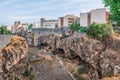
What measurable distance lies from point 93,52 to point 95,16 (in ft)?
62.5

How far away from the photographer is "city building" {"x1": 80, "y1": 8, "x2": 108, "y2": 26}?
6266cm

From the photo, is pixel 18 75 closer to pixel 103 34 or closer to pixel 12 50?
pixel 12 50

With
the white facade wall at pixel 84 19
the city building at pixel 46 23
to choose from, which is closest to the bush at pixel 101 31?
the white facade wall at pixel 84 19

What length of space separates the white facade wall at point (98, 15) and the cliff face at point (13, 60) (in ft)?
74.9

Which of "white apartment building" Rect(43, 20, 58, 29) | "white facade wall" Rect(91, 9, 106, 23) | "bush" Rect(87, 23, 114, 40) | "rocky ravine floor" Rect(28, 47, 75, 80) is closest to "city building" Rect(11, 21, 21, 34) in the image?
"white apartment building" Rect(43, 20, 58, 29)

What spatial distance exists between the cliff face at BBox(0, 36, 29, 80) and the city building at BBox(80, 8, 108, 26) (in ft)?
74.2

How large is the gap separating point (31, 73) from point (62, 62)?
8.57 m

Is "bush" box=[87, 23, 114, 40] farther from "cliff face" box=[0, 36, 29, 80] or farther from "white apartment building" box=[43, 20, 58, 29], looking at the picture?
"white apartment building" box=[43, 20, 58, 29]

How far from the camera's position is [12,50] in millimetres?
43062

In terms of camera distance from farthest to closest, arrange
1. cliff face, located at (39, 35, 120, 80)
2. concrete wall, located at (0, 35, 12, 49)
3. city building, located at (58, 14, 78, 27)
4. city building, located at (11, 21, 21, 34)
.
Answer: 1. city building, located at (11, 21, 21, 34)
2. city building, located at (58, 14, 78, 27)
3. cliff face, located at (39, 35, 120, 80)
4. concrete wall, located at (0, 35, 12, 49)

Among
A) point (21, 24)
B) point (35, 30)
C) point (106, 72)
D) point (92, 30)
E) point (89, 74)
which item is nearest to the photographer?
point (106, 72)

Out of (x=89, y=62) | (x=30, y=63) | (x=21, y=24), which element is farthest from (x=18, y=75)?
(x=21, y=24)

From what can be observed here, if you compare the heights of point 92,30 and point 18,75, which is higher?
point 92,30

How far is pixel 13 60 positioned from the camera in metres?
43.8
